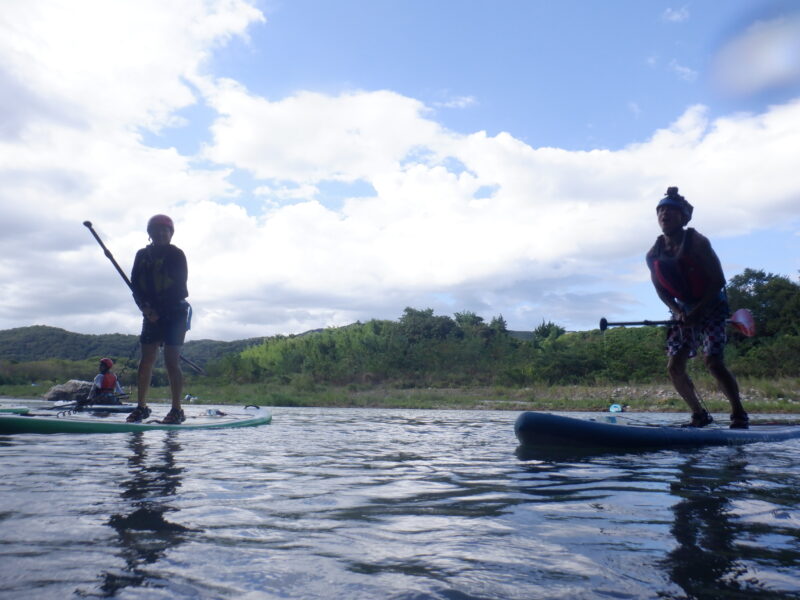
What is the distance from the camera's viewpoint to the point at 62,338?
83875mm

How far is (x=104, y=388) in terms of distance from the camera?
9469 millimetres

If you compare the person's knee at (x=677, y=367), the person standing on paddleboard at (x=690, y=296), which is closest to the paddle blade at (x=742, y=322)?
the person standing on paddleboard at (x=690, y=296)

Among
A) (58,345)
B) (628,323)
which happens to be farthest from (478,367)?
(58,345)

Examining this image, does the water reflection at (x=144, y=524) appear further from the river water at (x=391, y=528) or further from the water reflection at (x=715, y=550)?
the water reflection at (x=715, y=550)

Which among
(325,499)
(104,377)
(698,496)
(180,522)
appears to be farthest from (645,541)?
(104,377)

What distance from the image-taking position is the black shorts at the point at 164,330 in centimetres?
600

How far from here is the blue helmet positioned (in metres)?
5.61

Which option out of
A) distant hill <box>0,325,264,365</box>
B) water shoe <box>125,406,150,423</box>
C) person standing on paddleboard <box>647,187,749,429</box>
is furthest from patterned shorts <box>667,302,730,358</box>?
distant hill <box>0,325,264,365</box>

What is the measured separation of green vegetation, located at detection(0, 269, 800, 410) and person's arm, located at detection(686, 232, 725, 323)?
46.8 feet

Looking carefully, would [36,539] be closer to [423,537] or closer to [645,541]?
[423,537]

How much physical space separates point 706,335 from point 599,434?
176 cm

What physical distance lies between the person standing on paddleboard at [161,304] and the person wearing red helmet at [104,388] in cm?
333

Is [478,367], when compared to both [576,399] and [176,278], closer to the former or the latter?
[576,399]

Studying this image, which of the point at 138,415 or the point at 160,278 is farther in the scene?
the point at 160,278
